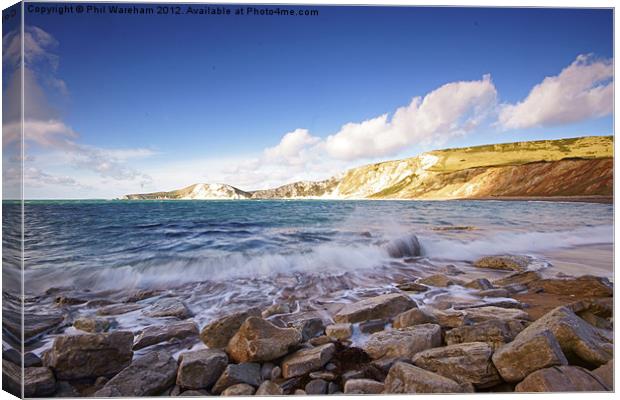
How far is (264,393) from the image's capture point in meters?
2.54

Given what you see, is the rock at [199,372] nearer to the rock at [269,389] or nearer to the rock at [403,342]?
the rock at [269,389]

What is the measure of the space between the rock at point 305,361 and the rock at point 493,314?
128 cm

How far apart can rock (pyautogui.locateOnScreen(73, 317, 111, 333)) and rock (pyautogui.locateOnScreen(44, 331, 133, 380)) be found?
258 mm

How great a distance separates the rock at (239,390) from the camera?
2.52 metres

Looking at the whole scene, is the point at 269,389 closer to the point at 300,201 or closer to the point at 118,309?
the point at 118,309

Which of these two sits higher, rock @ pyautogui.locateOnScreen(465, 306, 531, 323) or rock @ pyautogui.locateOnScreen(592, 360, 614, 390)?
rock @ pyautogui.locateOnScreen(465, 306, 531, 323)

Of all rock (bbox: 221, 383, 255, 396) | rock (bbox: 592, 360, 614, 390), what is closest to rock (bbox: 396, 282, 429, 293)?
rock (bbox: 592, 360, 614, 390)

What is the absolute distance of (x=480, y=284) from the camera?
11.2 feet

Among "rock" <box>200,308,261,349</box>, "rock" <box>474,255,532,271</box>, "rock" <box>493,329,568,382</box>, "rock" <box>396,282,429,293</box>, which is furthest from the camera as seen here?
"rock" <box>474,255,532,271</box>

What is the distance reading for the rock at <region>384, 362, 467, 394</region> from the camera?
2.40 meters

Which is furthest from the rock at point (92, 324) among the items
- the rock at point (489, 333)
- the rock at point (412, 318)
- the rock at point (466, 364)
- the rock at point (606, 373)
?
the rock at point (606, 373)

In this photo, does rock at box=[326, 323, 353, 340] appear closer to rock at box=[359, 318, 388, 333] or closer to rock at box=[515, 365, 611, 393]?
rock at box=[359, 318, 388, 333]

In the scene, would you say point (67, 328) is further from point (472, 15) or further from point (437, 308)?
point (472, 15)

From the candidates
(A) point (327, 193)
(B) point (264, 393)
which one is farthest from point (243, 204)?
(B) point (264, 393)
